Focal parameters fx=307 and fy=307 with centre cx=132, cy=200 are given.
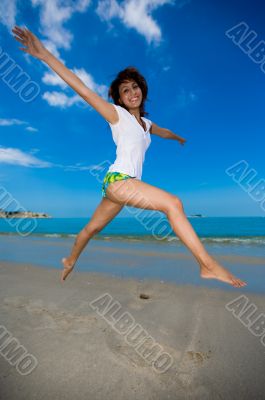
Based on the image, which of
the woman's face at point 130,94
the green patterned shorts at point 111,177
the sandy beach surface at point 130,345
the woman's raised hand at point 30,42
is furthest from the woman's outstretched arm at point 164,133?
the sandy beach surface at point 130,345

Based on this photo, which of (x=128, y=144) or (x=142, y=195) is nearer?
(x=142, y=195)

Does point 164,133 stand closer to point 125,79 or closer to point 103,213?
point 125,79

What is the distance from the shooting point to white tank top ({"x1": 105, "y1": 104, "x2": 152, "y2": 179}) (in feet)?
8.41

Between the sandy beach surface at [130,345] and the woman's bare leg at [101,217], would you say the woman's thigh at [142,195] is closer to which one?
the woman's bare leg at [101,217]

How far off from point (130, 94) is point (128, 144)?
0.66 metres

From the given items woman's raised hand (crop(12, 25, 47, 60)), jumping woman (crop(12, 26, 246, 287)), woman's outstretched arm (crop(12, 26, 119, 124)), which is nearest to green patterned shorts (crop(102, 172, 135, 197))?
jumping woman (crop(12, 26, 246, 287))

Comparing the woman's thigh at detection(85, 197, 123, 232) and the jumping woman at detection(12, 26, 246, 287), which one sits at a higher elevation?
the jumping woman at detection(12, 26, 246, 287)

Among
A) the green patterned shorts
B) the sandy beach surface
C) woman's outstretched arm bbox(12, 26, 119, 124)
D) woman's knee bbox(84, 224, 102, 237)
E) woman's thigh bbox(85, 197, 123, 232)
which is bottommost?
the sandy beach surface

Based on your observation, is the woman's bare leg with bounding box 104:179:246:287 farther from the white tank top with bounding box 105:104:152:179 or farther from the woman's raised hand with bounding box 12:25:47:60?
the woman's raised hand with bounding box 12:25:47:60

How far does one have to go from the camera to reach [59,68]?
2.48 meters

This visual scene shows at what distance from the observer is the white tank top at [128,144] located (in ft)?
8.41

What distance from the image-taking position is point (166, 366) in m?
2.42

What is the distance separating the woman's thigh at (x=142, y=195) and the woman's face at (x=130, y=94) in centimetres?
86

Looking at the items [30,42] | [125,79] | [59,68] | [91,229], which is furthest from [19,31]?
[91,229]
